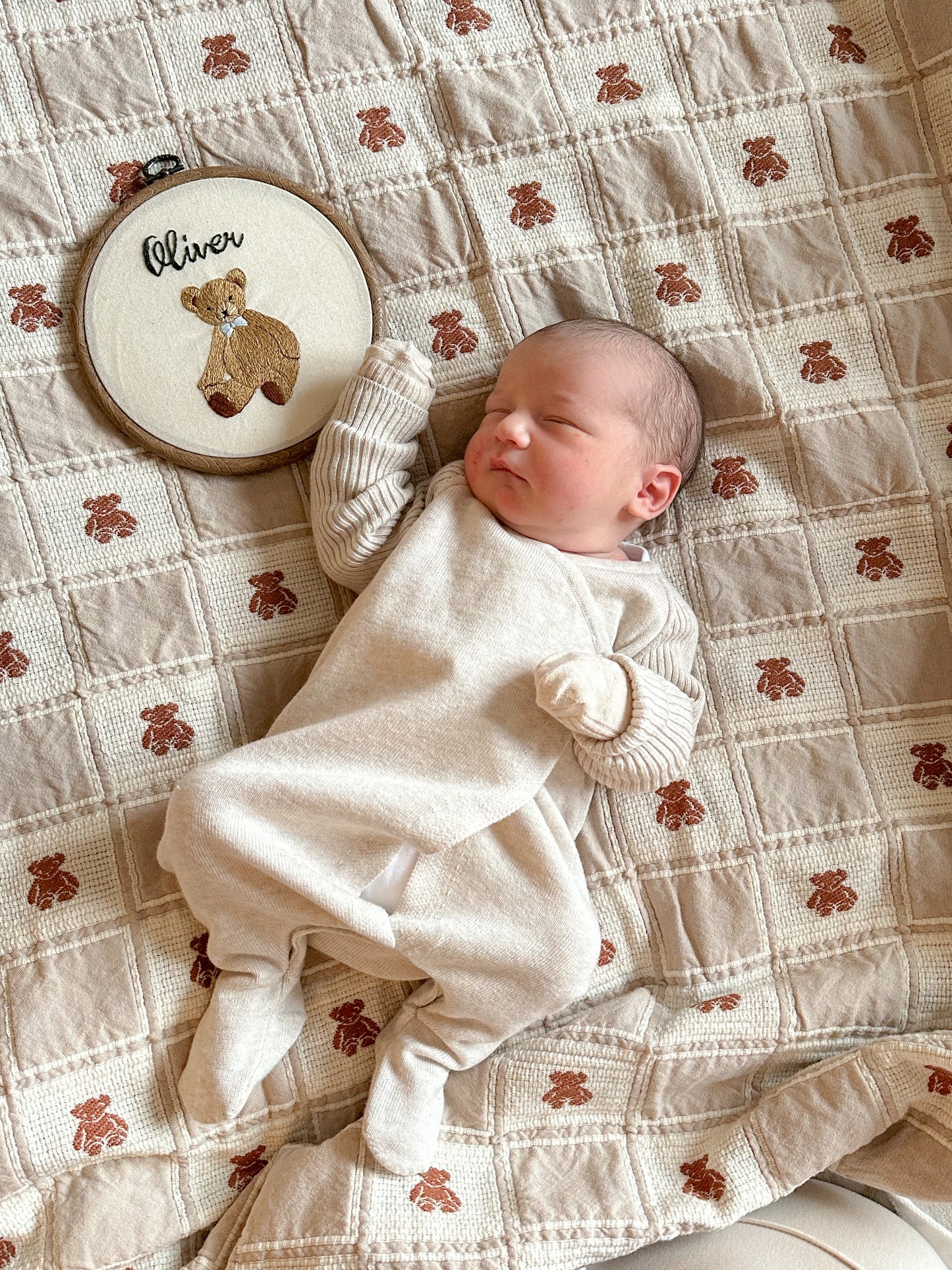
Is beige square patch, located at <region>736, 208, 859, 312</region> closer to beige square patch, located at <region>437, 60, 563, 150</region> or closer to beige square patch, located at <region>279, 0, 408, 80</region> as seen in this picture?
beige square patch, located at <region>437, 60, 563, 150</region>

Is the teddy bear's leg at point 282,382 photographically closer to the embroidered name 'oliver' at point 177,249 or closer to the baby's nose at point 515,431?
the embroidered name 'oliver' at point 177,249

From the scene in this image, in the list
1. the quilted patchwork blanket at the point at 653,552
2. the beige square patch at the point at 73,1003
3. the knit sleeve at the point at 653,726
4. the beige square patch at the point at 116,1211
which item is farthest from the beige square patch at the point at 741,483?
the beige square patch at the point at 116,1211

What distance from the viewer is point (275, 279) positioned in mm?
1329

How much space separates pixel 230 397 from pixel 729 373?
0.58 meters

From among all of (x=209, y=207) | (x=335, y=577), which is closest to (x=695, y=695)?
(x=335, y=577)

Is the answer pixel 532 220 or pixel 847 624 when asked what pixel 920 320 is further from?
pixel 532 220

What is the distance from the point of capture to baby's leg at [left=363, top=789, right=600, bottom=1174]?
120 cm

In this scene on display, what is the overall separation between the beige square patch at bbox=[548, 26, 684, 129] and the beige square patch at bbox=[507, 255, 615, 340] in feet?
0.58

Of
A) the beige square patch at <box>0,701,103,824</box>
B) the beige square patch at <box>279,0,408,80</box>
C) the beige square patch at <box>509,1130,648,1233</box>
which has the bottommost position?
the beige square patch at <box>509,1130,648,1233</box>

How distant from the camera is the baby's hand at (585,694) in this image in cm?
117

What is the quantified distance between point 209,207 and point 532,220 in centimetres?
38

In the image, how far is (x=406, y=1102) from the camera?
1.21 meters

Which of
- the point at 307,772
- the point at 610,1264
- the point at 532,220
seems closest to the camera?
the point at 307,772

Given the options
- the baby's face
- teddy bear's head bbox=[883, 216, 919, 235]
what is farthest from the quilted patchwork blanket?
the baby's face
